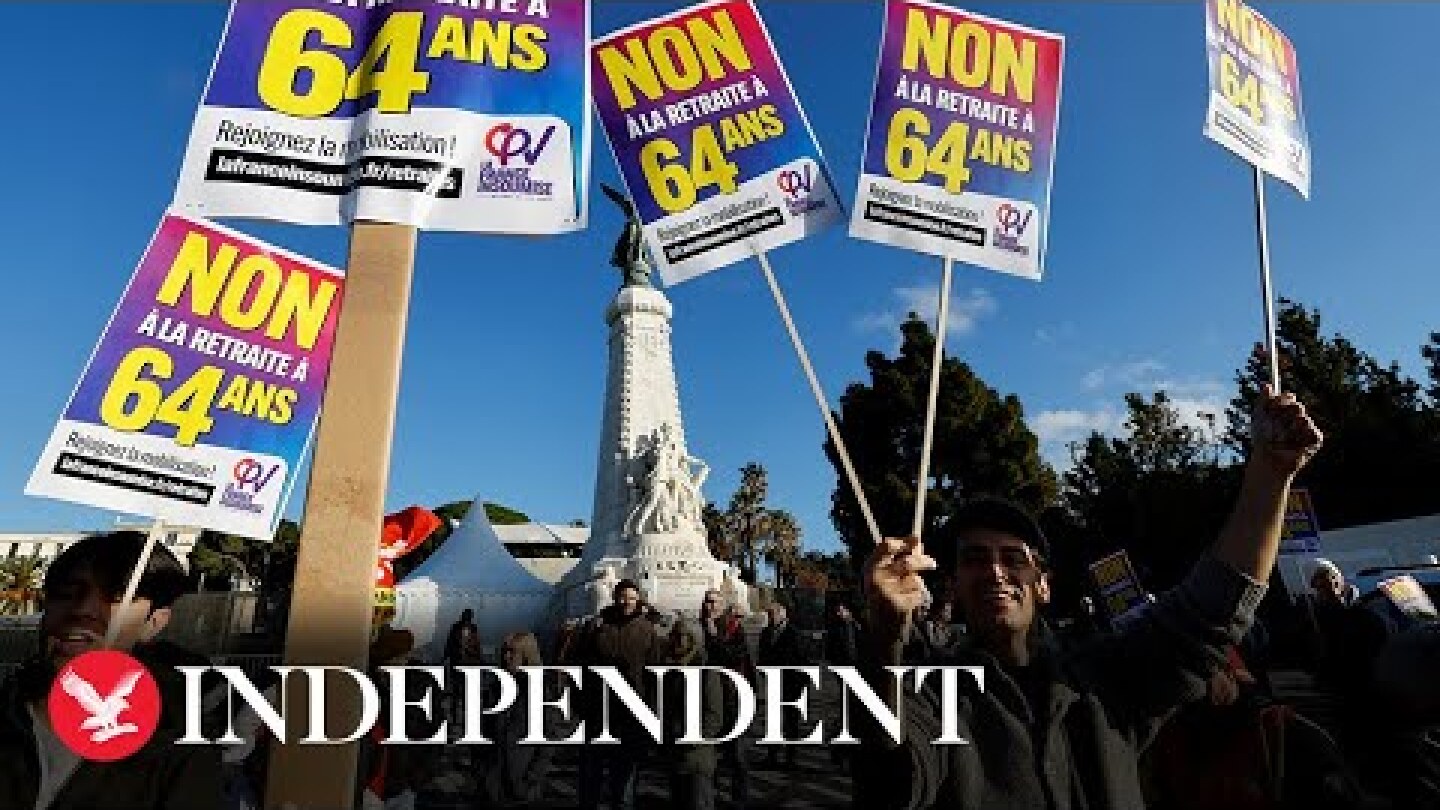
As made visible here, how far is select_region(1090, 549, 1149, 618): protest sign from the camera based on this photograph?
30.6 feet

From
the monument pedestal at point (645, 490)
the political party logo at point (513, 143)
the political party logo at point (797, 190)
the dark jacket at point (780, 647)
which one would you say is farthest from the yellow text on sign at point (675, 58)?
the monument pedestal at point (645, 490)

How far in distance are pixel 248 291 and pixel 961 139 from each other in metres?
3.20

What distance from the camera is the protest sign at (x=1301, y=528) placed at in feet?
28.7

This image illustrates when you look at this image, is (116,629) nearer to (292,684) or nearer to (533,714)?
(292,684)

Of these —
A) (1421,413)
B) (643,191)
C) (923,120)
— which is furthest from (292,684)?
(1421,413)

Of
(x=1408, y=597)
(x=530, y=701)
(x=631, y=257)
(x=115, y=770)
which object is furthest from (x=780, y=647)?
(x=631, y=257)

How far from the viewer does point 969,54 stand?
4.09 meters

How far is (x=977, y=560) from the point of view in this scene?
7.06ft

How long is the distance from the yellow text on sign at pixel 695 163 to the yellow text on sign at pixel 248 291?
1.55 m

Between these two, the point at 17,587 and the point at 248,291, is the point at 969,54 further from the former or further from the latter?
the point at 17,587

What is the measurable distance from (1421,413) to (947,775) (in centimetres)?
3238

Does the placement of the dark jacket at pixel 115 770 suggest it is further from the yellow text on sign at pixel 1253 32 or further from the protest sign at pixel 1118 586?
the protest sign at pixel 1118 586

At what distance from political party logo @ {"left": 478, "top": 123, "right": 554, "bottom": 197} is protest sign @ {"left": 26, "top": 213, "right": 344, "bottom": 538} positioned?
0.91 meters

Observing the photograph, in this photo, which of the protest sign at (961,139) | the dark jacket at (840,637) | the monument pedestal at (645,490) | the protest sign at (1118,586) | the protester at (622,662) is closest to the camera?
the protest sign at (961,139)
